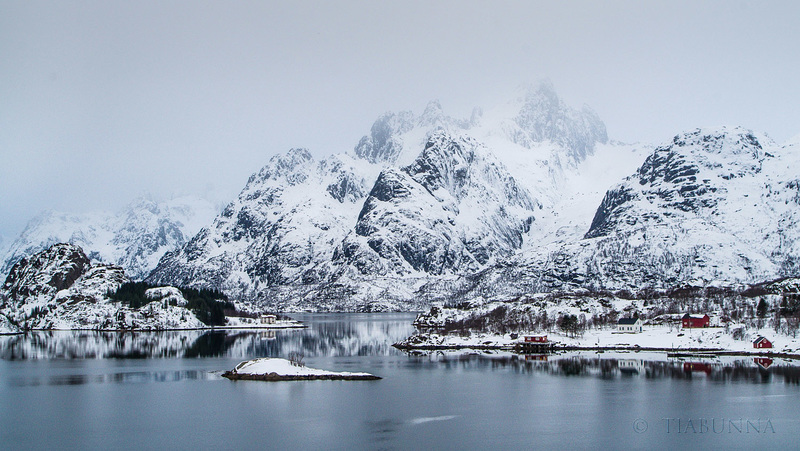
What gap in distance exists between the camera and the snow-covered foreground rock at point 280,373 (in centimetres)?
13700

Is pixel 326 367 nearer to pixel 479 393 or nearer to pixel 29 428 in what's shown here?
pixel 479 393

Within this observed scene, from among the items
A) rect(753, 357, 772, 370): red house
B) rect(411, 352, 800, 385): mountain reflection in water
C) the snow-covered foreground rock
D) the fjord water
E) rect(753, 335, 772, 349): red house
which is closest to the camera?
the fjord water

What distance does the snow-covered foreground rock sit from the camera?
137000mm

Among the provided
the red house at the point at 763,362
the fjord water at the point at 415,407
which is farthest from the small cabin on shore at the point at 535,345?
the red house at the point at 763,362

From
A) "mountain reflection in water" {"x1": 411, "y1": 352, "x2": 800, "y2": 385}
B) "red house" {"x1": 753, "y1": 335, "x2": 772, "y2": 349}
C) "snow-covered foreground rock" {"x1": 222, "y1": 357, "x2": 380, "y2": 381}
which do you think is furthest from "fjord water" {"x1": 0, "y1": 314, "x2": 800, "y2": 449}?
"red house" {"x1": 753, "y1": 335, "x2": 772, "y2": 349}

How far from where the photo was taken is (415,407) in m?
107

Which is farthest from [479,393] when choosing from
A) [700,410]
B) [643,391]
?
[700,410]

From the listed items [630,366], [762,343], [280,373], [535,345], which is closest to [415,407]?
[280,373]

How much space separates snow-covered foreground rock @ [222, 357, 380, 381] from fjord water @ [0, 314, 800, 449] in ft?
14.0

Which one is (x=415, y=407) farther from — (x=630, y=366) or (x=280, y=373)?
(x=630, y=366)

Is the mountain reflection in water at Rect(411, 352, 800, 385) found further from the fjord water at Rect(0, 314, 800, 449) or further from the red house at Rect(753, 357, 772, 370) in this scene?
the fjord water at Rect(0, 314, 800, 449)

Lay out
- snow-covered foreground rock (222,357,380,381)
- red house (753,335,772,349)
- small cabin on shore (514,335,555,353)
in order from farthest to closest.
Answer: small cabin on shore (514,335,555,353)
red house (753,335,772,349)
snow-covered foreground rock (222,357,380,381)

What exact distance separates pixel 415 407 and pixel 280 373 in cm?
3906

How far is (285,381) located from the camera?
134750mm
